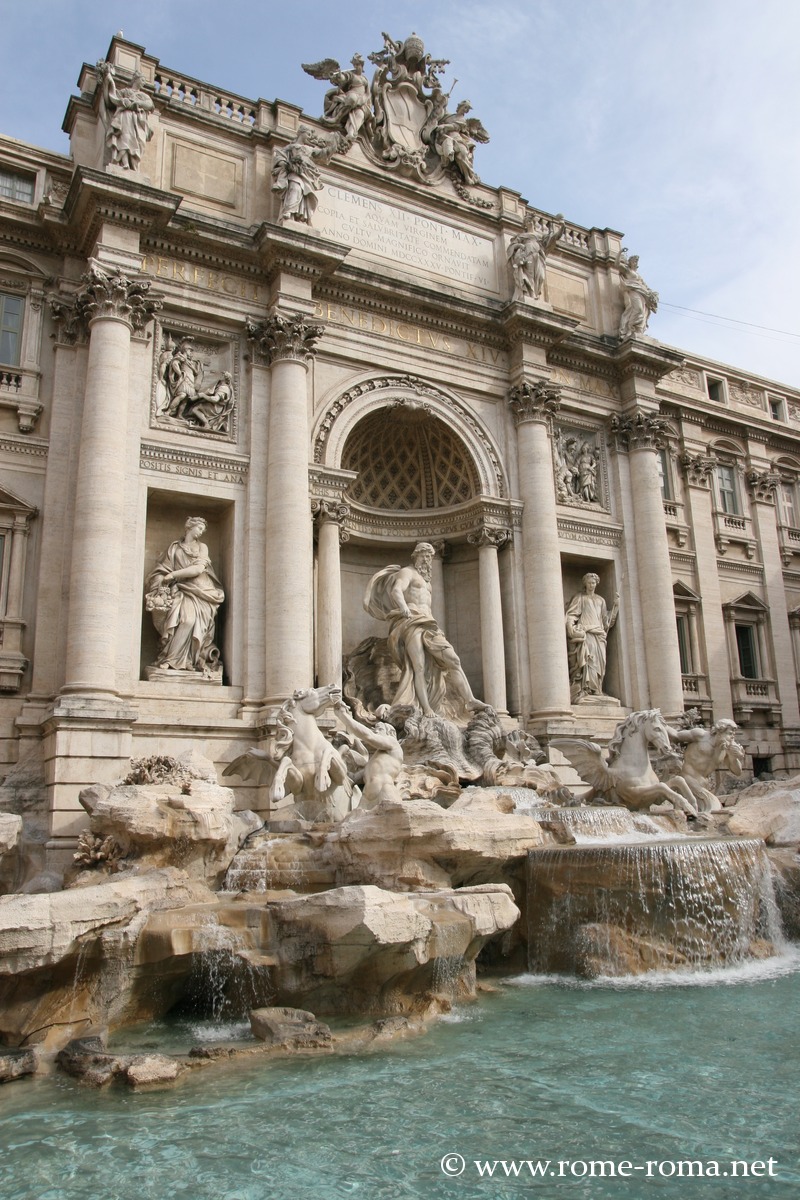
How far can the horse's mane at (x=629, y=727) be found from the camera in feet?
49.5

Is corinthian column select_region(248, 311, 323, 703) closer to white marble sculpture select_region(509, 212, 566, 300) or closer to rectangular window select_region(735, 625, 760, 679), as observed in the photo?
white marble sculpture select_region(509, 212, 566, 300)

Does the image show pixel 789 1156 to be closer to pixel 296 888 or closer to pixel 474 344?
pixel 296 888

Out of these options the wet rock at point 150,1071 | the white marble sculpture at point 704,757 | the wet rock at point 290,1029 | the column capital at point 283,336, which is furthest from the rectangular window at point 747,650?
the wet rock at point 150,1071

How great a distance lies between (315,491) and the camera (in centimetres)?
1761

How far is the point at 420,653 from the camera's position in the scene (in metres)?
17.7

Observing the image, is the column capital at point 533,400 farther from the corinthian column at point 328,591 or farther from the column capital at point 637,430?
the corinthian column at point 328,591

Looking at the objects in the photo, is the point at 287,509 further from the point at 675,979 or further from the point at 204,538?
the point at 675,979

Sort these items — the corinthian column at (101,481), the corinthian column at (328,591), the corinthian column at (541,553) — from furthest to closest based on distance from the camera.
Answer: the corinthian column at (541,553), the corinthian column at (328,591), the corinthian column at (101,481)

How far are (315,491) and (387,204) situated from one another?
7116 millimetres

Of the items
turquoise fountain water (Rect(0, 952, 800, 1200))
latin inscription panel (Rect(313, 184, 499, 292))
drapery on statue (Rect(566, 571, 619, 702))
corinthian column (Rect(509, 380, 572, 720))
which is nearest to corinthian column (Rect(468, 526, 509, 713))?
corinthian column (Rect(509, 380, 572, 720))

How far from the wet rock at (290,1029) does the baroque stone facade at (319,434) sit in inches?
242

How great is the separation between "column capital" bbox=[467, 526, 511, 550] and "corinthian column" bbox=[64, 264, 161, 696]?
7361 mm

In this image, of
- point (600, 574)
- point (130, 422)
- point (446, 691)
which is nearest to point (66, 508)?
point (130, 422)

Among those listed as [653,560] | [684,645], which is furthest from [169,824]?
[684,645]
